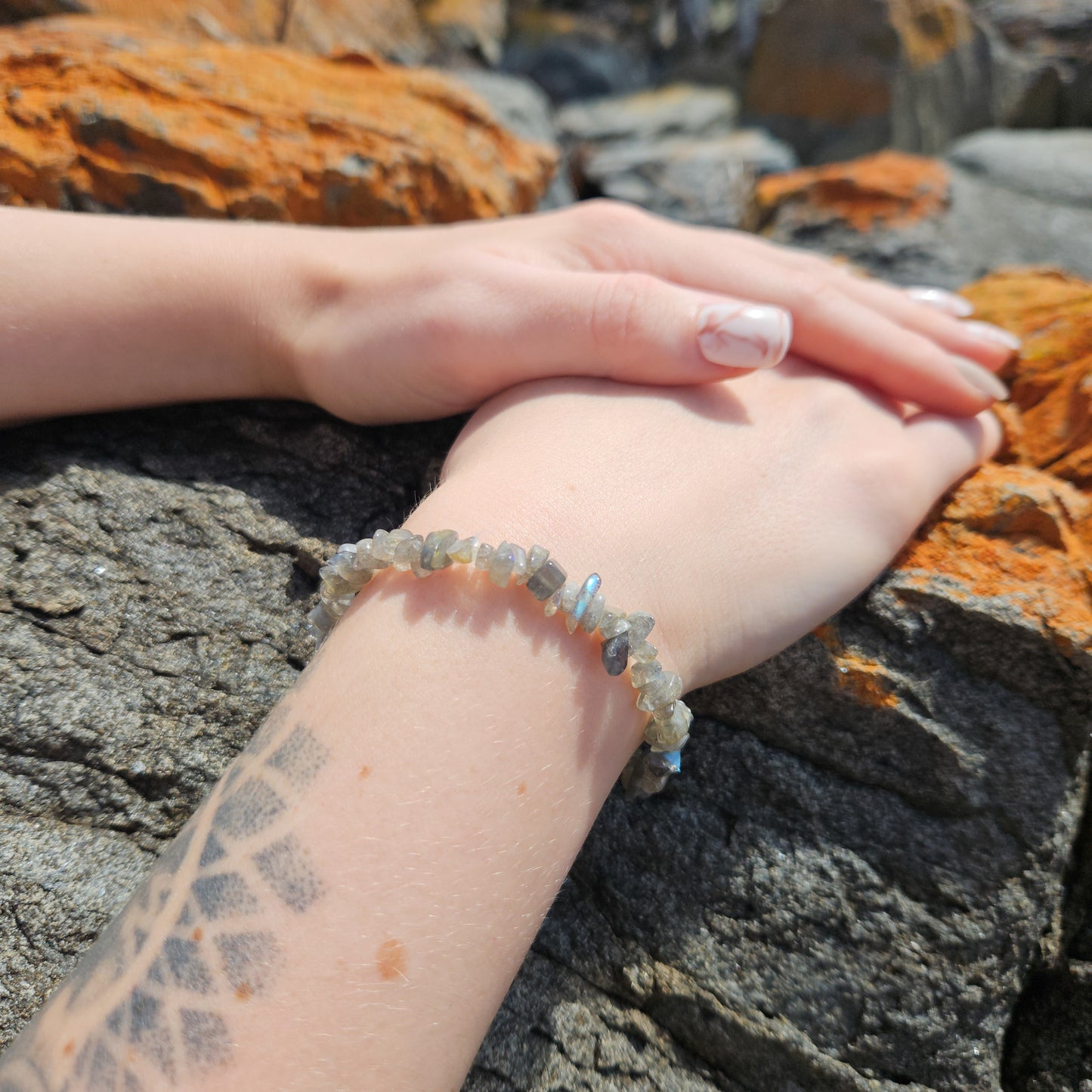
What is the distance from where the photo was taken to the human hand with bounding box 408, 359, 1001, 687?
902mm

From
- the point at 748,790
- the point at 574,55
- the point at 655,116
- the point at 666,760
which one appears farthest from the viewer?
the point at 574,55

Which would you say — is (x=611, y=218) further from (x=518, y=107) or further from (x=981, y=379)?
(x=518, y=107)

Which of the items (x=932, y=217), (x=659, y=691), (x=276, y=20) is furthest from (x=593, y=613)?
A: (x=276, y=20)

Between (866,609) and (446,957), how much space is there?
0.76 m

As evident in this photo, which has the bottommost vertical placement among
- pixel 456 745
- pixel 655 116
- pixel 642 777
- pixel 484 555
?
pixel 655 116

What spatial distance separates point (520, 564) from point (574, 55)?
296 inches

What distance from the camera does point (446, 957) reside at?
706 mm

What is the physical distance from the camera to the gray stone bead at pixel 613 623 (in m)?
0.82

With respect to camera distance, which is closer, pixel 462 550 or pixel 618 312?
pixel 462 550

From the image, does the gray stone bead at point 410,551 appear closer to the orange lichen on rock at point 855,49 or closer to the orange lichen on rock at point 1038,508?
the orange lichen on rock at point 1038,508

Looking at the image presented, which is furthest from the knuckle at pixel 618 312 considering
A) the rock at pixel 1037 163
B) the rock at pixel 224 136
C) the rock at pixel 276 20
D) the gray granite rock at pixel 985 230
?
the rock at pixel 1037 163

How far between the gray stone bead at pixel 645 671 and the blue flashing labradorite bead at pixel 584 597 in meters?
0.09

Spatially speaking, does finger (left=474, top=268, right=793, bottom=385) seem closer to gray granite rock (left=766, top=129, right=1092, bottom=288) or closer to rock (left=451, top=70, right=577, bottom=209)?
gray granite rock (left=766, top=129, right=1092, bottom=288)

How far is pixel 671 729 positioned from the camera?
0.89 m
